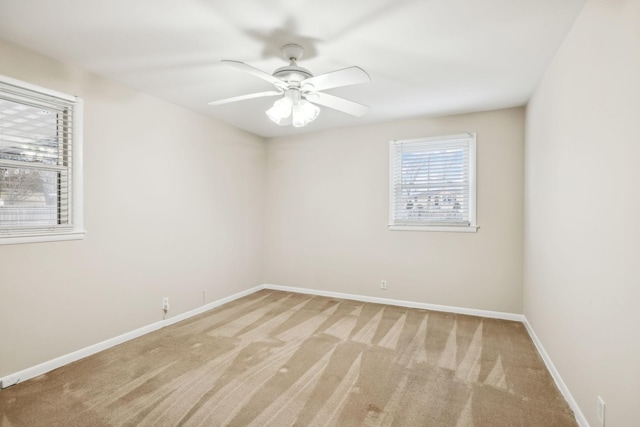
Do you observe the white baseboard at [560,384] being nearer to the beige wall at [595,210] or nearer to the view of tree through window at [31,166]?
the beige wall at [595,210]

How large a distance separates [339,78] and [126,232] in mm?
2557

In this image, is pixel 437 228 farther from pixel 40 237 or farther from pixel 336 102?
pixel 40 237

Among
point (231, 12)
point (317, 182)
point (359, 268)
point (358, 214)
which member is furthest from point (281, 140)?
point (231, 12)

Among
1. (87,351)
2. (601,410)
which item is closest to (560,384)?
(601,410)

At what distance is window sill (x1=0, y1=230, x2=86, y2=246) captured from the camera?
7.57 feet

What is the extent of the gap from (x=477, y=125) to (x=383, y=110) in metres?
1.19

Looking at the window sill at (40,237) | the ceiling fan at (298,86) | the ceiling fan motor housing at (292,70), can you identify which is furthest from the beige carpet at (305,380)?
the ceiling fan motor housing at (292,70)

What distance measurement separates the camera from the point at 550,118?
2.57m

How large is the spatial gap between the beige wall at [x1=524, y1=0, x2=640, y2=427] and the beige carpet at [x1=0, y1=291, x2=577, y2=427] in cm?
49

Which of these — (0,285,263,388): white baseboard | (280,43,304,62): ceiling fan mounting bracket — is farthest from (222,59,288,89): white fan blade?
(0,285,263,388): white baseboard

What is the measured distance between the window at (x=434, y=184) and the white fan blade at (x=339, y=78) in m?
2.29

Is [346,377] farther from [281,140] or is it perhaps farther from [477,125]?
[281,140]

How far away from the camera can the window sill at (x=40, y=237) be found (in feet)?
7.57

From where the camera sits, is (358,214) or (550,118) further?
(358,214)
